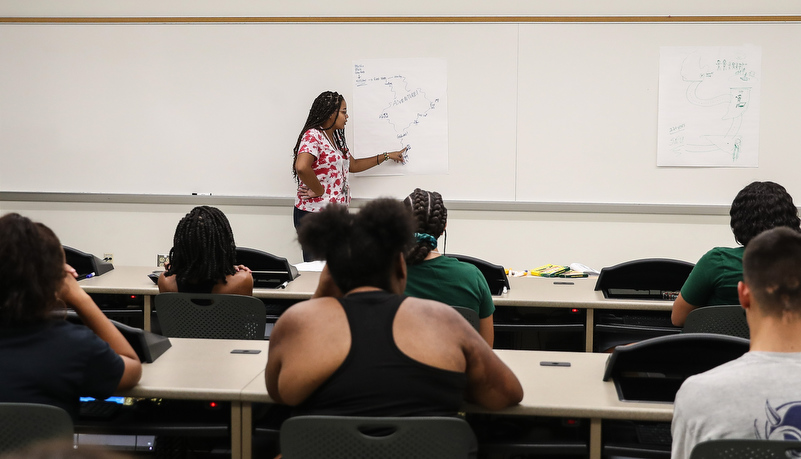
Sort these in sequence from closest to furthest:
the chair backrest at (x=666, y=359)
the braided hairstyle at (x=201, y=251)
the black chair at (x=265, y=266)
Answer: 1. the chair backrest at (x=666, y=359)
2. the braided hairstyle at (x=201, y=251)
3. the black chair at (x=265, y=266)

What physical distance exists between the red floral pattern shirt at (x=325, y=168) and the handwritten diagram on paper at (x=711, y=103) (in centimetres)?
213

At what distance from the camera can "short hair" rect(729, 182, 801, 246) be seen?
2535 mm

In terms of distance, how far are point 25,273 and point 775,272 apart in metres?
1.57

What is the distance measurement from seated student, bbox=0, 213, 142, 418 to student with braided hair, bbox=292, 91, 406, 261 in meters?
2.87

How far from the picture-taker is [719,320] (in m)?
2.34

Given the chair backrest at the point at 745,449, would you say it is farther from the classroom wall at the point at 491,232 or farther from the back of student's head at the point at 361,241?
the classroom wall at the point at 491,232

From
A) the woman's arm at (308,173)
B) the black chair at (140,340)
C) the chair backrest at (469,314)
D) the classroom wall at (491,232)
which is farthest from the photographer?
the classroom wall at (491,232)

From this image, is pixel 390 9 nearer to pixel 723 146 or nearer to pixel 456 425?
pixel 723 146

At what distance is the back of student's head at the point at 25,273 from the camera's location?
5.10 feet

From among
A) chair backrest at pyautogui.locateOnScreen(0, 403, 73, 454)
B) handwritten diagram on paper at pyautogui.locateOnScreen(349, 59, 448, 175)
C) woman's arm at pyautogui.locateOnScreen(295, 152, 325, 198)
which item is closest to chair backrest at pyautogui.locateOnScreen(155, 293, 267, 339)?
chair backrest at pyautogui.locateOnScreen(0, 403, 73, 454)

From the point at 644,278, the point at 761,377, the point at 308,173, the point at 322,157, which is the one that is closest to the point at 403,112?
the point at 322,157

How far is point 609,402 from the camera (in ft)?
5.52

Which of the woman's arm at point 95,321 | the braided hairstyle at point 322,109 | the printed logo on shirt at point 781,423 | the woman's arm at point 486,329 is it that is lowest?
the woman's arm at point 486,329

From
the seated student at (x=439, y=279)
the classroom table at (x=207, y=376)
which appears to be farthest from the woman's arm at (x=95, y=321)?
the seated student at (x=439, y=279)
